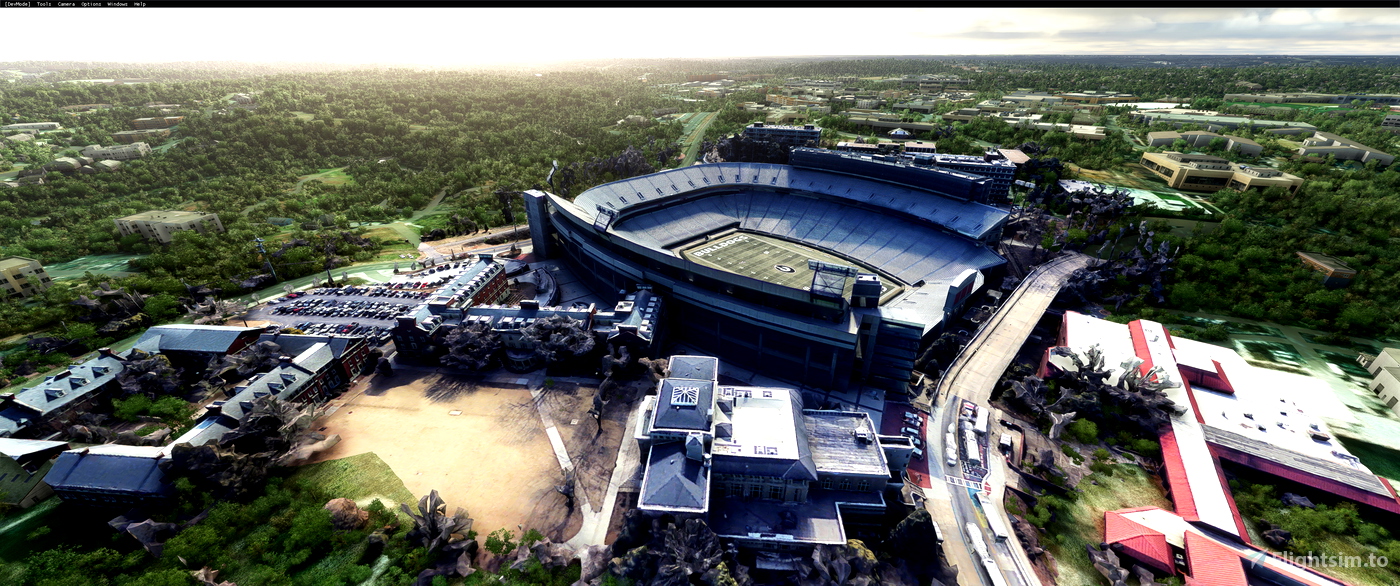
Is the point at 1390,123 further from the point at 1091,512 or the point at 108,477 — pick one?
the point at 108,477

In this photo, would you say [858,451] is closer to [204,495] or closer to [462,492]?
[462,492]

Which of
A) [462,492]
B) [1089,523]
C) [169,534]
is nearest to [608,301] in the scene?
[462,492]

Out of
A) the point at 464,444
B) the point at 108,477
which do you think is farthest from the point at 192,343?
the point at 464,444

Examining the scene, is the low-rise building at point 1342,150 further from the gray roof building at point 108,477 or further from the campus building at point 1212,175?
the gray roof building at point 108,477

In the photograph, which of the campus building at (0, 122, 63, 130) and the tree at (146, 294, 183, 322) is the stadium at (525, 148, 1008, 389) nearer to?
the tree at (146, 294, 183, 322)

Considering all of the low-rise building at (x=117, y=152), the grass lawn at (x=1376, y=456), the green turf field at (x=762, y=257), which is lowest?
the grass lawn at (x=1376, y=456)

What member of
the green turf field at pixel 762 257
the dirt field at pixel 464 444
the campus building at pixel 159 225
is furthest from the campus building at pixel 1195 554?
the campus building at pixel 159 225

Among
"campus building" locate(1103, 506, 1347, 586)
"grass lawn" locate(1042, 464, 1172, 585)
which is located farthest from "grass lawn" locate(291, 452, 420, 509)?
"campus building" locate(1103, 506, 1347, 586)


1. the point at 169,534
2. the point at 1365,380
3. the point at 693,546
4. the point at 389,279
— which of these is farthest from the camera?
the point at 389,279
